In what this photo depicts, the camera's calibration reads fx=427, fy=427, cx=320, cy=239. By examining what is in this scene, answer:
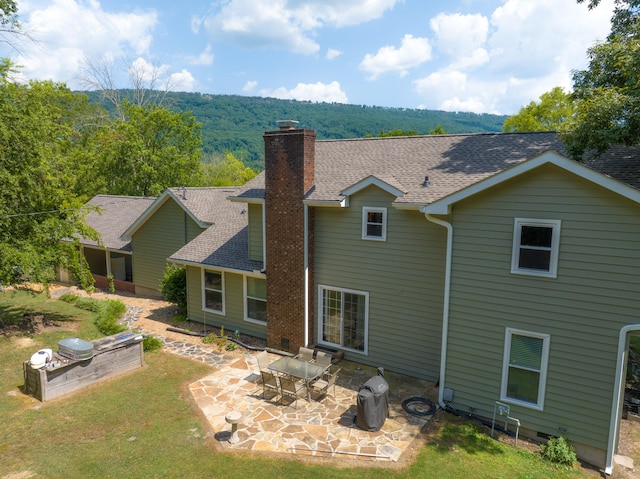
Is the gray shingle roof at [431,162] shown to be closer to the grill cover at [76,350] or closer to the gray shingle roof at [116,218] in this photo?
the grill cover at [76,350]

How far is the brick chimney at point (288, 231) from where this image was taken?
13727mm

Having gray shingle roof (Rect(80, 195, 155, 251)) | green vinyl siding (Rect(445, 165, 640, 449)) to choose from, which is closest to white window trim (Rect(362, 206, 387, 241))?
green vinyl siding (Rect(445, 165, 640, 449))

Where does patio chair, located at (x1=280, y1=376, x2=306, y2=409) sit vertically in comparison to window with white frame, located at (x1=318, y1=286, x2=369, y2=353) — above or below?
below

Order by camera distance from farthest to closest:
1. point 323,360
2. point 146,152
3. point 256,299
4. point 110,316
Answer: point 146,152, point 110,316, point 256,299, point 323,360

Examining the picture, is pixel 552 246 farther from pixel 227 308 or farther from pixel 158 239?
pixel 158 239

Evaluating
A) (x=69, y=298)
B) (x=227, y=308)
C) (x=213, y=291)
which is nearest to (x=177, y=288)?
(x=213, y=291)

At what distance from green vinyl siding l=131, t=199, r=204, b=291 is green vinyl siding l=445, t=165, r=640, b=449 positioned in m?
13.2

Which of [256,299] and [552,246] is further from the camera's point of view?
[256,299]

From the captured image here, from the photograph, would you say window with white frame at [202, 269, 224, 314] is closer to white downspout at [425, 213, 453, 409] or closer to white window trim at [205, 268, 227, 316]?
white window trim at [205, 268, 227, 316]

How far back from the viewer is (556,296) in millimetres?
9352

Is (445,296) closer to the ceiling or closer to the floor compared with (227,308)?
closer to the ceiling

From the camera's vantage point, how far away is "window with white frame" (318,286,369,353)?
13461mm

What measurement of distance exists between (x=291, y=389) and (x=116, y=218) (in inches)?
761

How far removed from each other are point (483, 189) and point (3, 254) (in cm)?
1540
